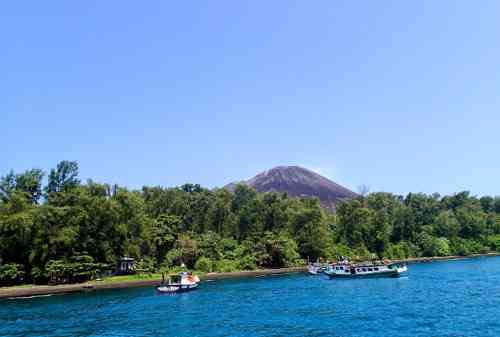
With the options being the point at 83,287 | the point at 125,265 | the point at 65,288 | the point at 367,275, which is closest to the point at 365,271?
the point at 367,275

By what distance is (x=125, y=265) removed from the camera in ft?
282

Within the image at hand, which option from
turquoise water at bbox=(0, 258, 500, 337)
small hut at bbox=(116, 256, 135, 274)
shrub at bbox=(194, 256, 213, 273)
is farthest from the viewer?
shrub at bbox=(194, 256, 213, 273)

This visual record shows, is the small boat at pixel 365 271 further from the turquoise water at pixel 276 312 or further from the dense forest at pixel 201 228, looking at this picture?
the dense forest at pixel 201 228

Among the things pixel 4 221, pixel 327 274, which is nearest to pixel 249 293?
pixel 327 274

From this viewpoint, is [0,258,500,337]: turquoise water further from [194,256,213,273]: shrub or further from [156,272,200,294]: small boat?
[194,256,213,273]: shrub

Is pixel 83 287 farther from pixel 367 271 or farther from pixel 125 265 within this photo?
pixel 367 271

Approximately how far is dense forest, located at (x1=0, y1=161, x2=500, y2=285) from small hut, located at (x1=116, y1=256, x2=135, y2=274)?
134 centimetres

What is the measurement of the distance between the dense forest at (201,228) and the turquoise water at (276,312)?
16136 mm

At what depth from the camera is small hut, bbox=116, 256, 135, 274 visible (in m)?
83.2

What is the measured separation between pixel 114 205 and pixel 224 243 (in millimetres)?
30077

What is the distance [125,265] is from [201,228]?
3220 cm

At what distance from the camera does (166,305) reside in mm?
49812

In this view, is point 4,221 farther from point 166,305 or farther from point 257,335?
point 257,335

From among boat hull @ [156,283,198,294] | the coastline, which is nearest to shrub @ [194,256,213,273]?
the coastline
